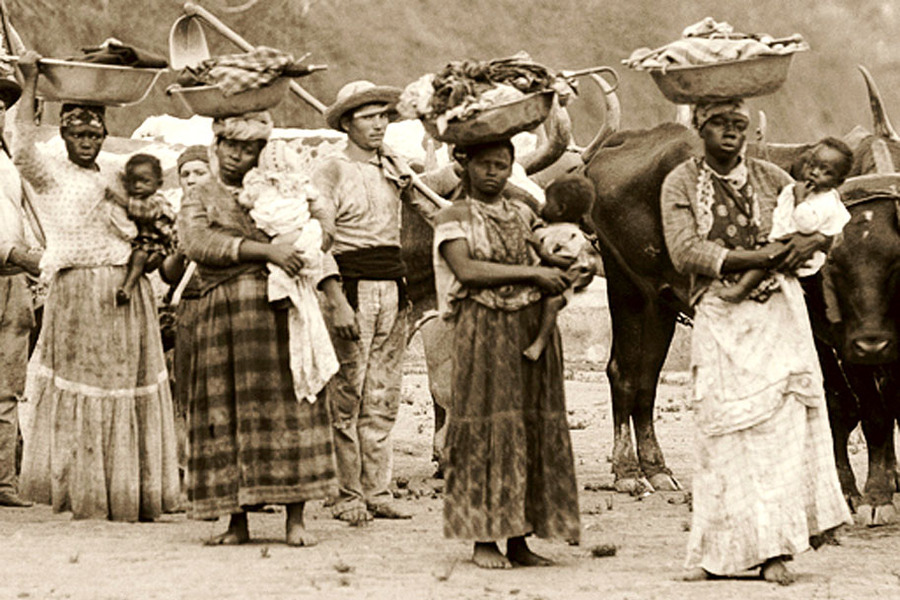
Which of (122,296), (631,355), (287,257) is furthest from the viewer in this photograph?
(631,355)

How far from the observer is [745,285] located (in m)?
7.78

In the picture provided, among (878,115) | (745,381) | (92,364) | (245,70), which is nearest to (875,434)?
(878,115)

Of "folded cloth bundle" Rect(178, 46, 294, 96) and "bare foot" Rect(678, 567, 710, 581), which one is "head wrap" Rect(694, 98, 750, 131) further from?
"folded cloth bundle" Rect(178, 46, 294, 96)

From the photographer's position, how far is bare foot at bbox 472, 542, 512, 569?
26.8 ft

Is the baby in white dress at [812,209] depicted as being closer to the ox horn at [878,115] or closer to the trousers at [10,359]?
the ox horn at [878,115]

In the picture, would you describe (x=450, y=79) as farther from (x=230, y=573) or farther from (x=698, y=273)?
(x=230, y=573)

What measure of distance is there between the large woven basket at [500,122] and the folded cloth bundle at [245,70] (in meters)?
1.10

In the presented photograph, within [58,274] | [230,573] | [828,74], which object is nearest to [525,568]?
[230,573]

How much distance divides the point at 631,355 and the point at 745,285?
4239 millimetres

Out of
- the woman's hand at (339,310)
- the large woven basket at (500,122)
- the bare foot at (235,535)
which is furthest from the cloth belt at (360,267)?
the large woven basket at (500,122)

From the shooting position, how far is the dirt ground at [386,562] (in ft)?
25.0

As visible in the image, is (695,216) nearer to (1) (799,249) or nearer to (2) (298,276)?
(1) (799,249)

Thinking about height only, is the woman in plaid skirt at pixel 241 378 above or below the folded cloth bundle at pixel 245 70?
below

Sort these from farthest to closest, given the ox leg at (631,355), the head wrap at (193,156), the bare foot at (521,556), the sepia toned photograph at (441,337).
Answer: the ox leg at (631,355) < the head wrap at (193,156) < the bare foot at (521,556) < the sepia toned photograph at (441,337)
